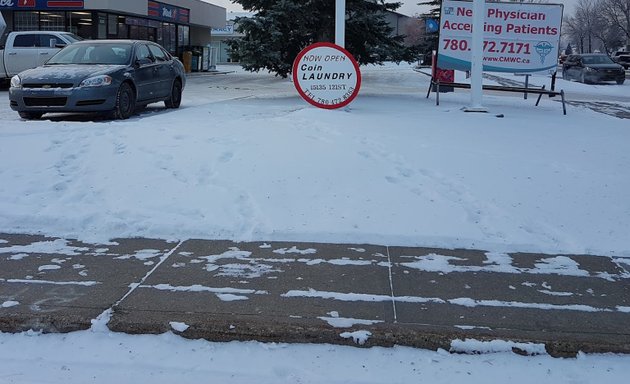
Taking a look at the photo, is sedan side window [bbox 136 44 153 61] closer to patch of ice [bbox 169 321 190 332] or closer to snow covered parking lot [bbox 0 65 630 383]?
snow covered parking lot [bbox 0 65 630 383]

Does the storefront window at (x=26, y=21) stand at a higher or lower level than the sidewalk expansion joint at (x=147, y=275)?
higher

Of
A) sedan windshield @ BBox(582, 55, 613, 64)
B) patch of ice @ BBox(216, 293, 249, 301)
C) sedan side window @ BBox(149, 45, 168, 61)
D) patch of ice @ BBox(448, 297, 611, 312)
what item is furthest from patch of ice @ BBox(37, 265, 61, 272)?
sedan windshield @ BBox(582, 55, 613, 64)

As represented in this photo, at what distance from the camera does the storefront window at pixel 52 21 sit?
30.3m

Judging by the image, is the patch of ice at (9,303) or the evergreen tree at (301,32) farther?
the evergreen tree at (301,32)

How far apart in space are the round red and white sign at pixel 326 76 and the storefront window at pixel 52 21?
22.5 m

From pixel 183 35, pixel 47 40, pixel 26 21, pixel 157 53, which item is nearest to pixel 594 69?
pixel 183 35

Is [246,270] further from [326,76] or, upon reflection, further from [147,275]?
[326,76]

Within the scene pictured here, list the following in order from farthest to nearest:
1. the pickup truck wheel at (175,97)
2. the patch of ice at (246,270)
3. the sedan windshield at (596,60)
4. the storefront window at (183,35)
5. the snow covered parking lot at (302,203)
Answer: the storefront window at (183,35) < the sedan windshield at (596,60) < the pickup truck wheel at (175,97) < the patch of ice at (246,270) < the snow covered parking lot at (302,203)

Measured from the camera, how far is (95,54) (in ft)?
42.9

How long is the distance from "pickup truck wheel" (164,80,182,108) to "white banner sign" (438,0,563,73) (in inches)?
246

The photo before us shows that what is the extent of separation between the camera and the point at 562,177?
7504 mm

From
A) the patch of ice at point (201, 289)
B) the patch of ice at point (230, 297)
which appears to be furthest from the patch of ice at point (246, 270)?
the patch of ice at point (230, 297)

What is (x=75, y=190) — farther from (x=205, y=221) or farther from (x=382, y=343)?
(x=382, y=343)

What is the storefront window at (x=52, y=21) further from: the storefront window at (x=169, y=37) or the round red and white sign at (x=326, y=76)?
the round red and white sign at (x=326, y=76)
